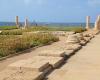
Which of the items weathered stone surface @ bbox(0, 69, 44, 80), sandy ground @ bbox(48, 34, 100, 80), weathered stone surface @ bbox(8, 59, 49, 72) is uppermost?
weathered stone surface @ bbox(8, 59, 49, 72)

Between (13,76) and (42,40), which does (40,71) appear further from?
(42,40)

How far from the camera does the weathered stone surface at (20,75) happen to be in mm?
6128

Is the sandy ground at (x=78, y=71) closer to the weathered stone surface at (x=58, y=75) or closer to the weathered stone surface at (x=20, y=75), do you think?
the weathered stone surface at (x=58, y=75)

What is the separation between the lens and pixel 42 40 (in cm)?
1755

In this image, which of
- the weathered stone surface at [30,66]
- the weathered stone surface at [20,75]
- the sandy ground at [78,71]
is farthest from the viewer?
the sandy ground at [78,71]

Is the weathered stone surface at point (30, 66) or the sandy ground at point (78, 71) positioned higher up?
the weathered stone surface at point (30, 66)

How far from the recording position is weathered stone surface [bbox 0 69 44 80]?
6.13 m

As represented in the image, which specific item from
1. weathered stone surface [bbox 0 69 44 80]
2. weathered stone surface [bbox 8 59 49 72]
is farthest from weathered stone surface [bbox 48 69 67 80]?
weathered stone surface [bbox 0 69 44 80]

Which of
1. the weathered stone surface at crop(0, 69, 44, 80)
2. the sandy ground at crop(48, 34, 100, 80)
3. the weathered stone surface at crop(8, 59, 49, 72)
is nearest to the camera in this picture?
the weathered stone surface at crop(0, 69, 44, 80)

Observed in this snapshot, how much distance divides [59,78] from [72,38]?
30.9 ft

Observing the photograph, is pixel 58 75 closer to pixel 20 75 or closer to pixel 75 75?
pixel 75 75

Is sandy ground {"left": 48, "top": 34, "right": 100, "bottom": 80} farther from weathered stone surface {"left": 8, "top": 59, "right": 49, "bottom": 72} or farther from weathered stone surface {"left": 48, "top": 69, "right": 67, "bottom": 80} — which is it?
weathered stone surface {"left": 8, "top": 59, "right": 49, "bottom": 72}

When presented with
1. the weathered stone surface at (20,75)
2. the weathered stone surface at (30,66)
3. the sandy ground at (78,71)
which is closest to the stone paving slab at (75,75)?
the sandy ground at (78,71)

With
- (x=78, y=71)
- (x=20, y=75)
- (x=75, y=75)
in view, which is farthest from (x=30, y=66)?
(x=78, y=71)
